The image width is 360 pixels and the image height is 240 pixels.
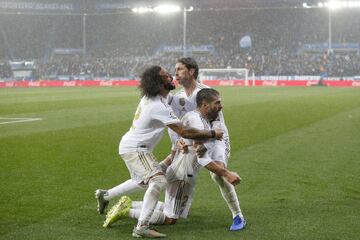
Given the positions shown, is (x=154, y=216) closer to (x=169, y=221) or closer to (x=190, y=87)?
(x=169, y=221)

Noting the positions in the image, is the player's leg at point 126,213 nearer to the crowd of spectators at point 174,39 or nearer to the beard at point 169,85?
the beard at point 169,85

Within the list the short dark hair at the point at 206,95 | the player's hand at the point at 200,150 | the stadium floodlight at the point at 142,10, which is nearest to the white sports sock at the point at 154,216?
the player's hand at the point at 200,150

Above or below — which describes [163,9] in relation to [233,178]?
above

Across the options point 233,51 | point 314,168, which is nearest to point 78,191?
point 314,168

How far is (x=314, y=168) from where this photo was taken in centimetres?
1164

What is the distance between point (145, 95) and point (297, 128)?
1268cm

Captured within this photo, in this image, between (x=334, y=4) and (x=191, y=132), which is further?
(x=334, y=4)

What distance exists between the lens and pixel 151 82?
6805 millimetres

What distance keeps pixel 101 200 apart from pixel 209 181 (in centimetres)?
299

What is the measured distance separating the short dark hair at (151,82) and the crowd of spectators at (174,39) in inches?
2188

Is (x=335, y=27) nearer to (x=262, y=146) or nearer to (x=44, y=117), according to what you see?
(x=44, y=117)

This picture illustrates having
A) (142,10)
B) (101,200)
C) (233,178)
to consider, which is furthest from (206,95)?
(142,10)

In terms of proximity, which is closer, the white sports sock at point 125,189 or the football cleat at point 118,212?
the football cleat at point 118,212

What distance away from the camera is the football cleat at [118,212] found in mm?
7102
